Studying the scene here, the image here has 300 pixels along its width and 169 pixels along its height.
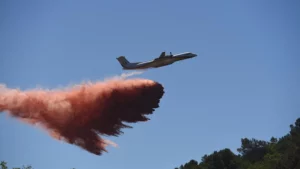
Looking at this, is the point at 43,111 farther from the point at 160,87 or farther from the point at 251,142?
the point at 251,142

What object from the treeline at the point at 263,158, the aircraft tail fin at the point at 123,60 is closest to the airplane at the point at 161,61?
the aircraft tail fin at the point at 123,60

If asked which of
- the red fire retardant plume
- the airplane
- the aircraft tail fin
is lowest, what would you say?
the red fire retardant plume

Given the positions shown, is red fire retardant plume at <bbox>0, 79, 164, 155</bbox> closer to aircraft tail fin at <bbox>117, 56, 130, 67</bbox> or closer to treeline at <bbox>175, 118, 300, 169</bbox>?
aircraft tail fin at <bbox>117, 56, 130, 67</bbox>

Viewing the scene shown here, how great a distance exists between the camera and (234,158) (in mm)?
119250

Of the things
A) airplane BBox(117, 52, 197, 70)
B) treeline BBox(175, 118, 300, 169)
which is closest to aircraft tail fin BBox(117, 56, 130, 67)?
airplane BBox(117, 52, 197, 70)

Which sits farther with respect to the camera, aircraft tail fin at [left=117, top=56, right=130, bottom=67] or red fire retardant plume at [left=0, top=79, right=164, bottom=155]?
aircraft tail fin at [left=117, top=56, right=130, bottom=67]

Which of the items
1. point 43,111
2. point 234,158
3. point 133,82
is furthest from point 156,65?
point 234,158

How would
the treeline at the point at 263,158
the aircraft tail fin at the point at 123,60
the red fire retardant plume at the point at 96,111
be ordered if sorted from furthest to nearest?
the treeline at the point at 263,158 → the aircraft tail fin at the point at 123,60 → the red fire retardant plume at the point at 96,111

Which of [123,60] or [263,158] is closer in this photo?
[123,60]

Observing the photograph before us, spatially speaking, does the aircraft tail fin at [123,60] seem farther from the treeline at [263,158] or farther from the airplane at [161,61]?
the treeline at [263,158]

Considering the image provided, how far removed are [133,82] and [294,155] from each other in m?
44.6

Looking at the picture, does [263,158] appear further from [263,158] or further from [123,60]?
[123,60]

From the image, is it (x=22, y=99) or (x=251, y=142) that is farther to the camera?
(x=251, y=142)

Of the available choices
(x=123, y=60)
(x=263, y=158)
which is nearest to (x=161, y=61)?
(x=123, y=60)
